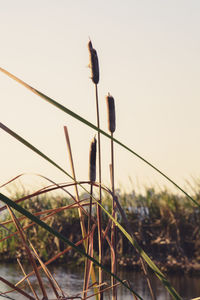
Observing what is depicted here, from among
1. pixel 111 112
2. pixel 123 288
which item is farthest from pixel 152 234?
pixel 111 112

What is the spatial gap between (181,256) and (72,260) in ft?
1.39

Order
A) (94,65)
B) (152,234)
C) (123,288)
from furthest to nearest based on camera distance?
(152,234)
(123,288)
(94,65)

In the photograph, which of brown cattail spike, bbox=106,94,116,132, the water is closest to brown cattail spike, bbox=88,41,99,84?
brown cattail spike, bbox=106,94,116,132

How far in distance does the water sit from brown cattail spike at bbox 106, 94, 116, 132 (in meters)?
1.03

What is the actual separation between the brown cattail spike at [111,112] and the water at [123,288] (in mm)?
1026

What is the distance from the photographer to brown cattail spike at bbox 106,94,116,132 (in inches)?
20.5

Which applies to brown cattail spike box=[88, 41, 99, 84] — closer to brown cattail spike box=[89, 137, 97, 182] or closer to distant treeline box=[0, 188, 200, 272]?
brown cattail spike box=[89, 137, 97, 182]

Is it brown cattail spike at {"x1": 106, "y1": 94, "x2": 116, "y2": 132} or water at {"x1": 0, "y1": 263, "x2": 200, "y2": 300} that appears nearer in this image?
brown cattail spike at {"x1": 106, "y1": 94, "x2": 116, "y2": 132}

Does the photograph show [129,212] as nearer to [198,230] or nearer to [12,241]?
[198,230]

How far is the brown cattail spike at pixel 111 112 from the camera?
0.52 metres

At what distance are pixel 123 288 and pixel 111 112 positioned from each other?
4.22 ft

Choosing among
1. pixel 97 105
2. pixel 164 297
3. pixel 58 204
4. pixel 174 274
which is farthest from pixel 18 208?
pixel 58 204

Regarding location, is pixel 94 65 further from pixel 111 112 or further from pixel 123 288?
pixel 123 288

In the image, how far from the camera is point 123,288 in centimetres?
172
